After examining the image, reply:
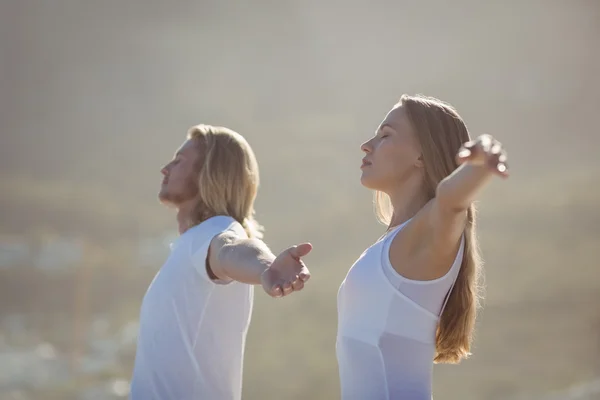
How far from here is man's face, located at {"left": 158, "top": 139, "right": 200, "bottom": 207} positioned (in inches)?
196

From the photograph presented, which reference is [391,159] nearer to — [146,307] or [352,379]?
[352,379]

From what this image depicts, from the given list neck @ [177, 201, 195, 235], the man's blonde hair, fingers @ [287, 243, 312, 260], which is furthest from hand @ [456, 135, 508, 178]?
neck @ [177, 201, 195, 235]

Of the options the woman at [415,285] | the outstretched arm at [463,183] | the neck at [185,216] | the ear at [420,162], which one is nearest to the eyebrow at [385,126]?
the woman at [415,285]

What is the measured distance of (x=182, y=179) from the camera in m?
4.97

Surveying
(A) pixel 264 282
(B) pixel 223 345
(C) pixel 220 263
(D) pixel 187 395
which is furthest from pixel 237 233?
(A) pixel 264 282

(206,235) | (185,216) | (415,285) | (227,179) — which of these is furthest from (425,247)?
(185,216)

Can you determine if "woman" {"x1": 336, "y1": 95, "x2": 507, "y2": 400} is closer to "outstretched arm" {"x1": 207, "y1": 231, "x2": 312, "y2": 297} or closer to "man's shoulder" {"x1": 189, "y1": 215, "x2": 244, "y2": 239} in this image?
"outstretched arm" {"x1": 207, "y1": 231, "x2": 312, "y2": 297}

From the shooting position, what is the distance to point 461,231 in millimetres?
3393

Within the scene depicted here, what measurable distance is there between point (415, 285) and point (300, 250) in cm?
58

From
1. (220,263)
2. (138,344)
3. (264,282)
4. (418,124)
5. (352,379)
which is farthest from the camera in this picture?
(138,344)

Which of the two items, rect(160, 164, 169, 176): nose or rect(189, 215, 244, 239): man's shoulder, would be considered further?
rect(160, 164, 169, 176): nose

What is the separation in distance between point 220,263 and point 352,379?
3.19ft

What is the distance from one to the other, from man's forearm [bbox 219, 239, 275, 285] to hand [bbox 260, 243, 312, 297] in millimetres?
259

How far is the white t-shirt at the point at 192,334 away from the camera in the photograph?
4.29 meters
